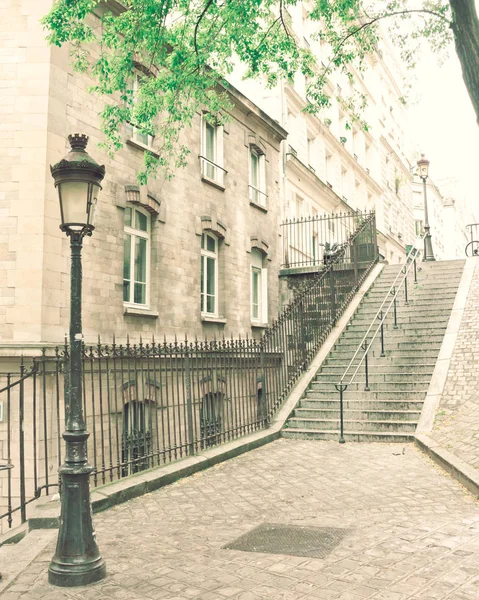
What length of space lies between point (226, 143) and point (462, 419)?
31.6ft

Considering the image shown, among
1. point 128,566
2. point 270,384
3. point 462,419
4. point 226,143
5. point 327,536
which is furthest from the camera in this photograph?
point 226,143

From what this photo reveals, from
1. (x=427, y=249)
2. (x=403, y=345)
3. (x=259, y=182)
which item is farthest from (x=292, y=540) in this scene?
(x=427, y=249)

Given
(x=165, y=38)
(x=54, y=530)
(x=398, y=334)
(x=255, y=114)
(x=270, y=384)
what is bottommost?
(x=54, y=530)

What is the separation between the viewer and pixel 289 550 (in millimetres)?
5184

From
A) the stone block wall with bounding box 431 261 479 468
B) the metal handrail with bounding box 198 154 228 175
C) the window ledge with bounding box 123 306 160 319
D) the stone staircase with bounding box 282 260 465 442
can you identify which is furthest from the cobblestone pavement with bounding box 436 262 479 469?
the metal handrail with bounding box 198 154 228 175

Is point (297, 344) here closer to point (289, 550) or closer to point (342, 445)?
point (342, 445)

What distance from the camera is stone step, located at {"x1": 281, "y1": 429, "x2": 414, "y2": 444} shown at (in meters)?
10.3

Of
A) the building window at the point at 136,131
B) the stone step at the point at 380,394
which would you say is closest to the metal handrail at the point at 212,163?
the building window at the point at 136,131

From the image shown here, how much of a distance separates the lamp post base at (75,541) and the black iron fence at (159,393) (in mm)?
604

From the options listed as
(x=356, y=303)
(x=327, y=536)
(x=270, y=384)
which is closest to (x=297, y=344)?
(x=270, y=384)

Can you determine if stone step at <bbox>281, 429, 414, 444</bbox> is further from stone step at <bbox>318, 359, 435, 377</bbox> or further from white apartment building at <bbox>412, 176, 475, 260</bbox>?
white apartment building at <bbox>412, 176, 475, 260</bbox>

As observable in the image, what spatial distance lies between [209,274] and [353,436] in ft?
19.7

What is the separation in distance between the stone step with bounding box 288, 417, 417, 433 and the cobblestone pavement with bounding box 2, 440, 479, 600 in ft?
5.30

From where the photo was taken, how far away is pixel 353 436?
10.7 m
